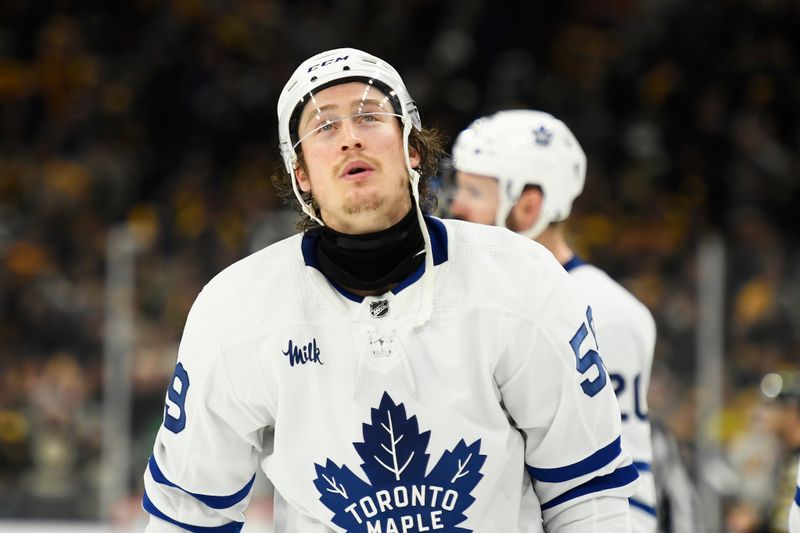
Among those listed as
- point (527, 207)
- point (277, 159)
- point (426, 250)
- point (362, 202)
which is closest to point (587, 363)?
point (426, 250)

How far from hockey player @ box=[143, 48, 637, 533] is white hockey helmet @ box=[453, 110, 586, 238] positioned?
3.15ft

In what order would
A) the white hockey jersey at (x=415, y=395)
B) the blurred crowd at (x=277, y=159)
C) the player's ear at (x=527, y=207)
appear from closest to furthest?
the white hockey jersey at (x=415, y=395)
the player's ear at (x=527, y=207)
the blurred crowd at (x=277, y=159)

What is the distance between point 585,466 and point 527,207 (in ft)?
3.67

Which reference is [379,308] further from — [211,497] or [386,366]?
[211,497]

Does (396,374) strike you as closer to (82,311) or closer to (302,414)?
(302,414)

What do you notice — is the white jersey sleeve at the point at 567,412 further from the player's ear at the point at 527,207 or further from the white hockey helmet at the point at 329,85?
the player's ear at the point at 527,207

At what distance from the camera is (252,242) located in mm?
5223

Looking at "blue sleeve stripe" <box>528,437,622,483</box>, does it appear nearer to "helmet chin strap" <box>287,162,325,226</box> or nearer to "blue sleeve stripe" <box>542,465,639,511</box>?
"blue sleeve stripe" <box>542,465,639,511</box>

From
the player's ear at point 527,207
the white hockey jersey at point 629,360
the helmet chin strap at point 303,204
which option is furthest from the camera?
the player's ear at point 527,207

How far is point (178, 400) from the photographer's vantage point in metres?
2.02

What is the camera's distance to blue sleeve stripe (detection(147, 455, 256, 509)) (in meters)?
2.06

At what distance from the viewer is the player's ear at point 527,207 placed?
9.80 ft

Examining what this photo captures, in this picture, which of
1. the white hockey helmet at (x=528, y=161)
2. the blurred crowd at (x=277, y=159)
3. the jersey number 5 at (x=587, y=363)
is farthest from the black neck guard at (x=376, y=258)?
the blurred crowd at (x=277, y=159)

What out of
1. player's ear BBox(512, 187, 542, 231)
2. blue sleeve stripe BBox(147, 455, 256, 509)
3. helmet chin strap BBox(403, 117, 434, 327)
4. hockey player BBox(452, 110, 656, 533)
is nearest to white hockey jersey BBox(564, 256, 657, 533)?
hockey player BBox(452, 110, 656, 533)
